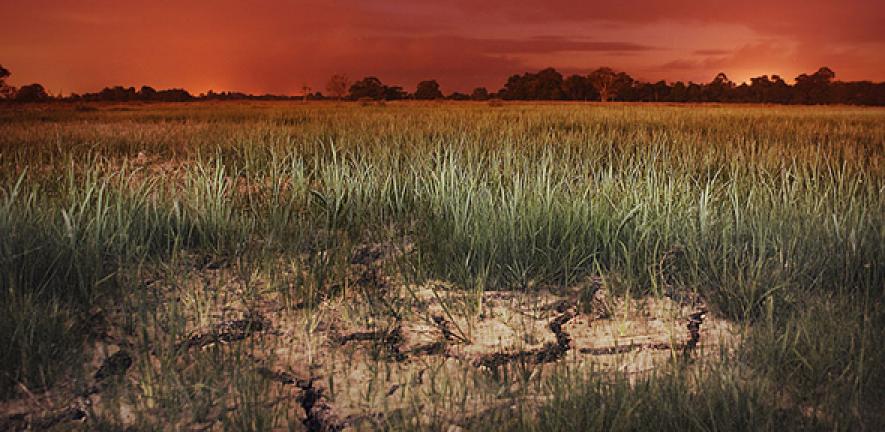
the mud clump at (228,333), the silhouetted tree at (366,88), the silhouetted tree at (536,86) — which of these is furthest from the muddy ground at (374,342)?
the silhouetted tree at (536,86)

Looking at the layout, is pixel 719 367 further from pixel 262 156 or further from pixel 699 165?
pixel 262 156

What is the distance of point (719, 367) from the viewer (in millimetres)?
1868

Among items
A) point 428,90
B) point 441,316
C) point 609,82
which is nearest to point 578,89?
point 609,82

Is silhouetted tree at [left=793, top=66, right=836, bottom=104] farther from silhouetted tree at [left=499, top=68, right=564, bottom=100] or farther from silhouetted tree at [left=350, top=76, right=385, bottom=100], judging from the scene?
silhouetted tree at [left=350, top=76, right=385, bottom=100]

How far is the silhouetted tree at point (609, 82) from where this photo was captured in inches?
2334

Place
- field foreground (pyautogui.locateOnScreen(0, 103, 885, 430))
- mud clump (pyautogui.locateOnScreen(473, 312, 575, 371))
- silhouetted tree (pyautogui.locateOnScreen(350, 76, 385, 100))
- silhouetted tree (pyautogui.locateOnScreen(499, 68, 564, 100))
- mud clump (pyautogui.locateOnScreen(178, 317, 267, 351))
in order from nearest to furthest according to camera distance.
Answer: field foreground (pyautogui.locateOnScreen(0, 103, 885, 430)) → mud clump (pyautogui.locateOnScreen(473, 312, 575, 371)) → mud clump (pyautogui.locateOnScreen(178, 317, 267, 351)) → silhouetted tree (pyautogui.locateOnScreen(350, 76, 385, 100)) → silhouetted tree (pyautogui.locateOnScreen(499, 68, 564, 100))

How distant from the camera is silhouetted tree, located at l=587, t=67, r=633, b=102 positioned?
59281 millimetres

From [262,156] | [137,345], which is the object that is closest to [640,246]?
[137,345]

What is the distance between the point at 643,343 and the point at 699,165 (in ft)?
11.1

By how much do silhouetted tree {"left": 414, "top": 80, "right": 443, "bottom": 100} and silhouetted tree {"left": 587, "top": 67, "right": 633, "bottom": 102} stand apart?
15820 millimetres

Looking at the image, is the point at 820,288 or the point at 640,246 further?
the point at 640,246

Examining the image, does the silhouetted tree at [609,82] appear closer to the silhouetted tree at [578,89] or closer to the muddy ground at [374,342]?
the silhouetted tree at [578,89]

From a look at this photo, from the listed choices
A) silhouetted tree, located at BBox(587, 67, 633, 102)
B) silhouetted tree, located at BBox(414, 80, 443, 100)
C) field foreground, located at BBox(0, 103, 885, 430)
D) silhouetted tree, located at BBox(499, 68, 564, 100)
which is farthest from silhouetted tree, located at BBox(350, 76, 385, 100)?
field foreground, located at BBox(0, 103, 885, 430)

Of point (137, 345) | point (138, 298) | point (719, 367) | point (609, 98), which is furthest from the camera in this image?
point (609, 98)
